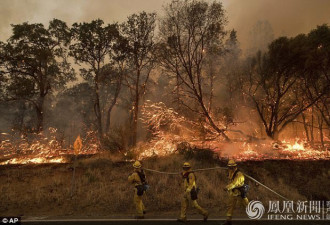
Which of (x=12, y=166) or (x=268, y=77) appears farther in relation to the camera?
(x=268, y=77)

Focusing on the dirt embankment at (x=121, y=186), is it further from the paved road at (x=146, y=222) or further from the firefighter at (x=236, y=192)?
the firefighter at (x=236, y=192)

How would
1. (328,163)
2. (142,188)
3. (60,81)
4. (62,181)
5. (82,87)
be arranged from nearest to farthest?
1. (142,188)
2. (62,181)
3. (328,163)
4. (60,81)
5. (82,87)

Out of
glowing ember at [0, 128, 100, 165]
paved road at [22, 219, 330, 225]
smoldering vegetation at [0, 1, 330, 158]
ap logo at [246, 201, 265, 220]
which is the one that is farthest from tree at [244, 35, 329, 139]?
glowing ember at [0, 128, 100, 165]

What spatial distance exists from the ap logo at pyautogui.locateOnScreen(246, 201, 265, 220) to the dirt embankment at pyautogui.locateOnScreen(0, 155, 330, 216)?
819 millimetres

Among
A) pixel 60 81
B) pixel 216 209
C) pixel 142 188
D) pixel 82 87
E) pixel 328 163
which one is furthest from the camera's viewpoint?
pixel 82 87

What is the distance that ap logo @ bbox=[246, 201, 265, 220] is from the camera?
27.0 ft

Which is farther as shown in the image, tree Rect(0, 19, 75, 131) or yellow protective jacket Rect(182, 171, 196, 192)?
tree Rect(0, 19, 75, 131)

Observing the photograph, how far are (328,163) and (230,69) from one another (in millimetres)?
17070

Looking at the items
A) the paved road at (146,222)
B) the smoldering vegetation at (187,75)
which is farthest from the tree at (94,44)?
the paved road at (146,222)

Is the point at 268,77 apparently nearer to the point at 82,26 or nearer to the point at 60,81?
the point at 82,26

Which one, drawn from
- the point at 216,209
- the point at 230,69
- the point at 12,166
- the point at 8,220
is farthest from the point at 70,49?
the point at 216,209

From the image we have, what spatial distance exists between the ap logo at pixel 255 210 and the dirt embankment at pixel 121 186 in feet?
2.69

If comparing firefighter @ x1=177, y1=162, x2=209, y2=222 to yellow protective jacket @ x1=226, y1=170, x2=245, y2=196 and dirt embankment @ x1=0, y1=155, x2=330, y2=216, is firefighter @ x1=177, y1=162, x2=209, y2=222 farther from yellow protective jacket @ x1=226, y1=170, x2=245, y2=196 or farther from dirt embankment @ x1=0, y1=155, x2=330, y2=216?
dirt embankment @ x1=0, y1=155, x2=330, y2=216

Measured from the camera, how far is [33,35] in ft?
82.6
